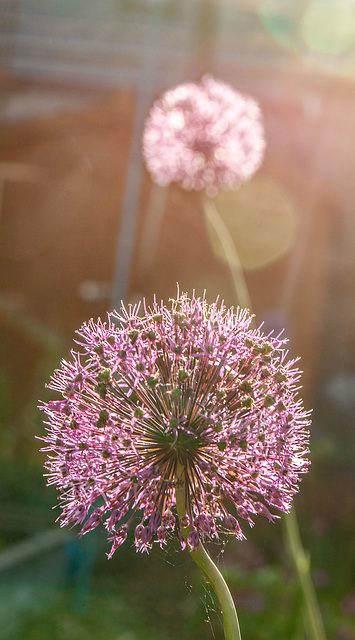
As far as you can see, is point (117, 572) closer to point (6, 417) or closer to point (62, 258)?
point (6, 417)

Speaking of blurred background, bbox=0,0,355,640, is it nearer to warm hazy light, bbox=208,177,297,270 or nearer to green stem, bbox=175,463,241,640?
warm hazy light, bbox=208,177,297,270

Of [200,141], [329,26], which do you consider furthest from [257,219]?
[200,141]

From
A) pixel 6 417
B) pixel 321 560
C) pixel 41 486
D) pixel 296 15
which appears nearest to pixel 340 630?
pixel 321 560

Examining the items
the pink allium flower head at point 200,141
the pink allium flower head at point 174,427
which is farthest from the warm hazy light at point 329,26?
the pink allium flower head at point 174,427

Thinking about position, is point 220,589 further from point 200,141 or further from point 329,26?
point 329,26

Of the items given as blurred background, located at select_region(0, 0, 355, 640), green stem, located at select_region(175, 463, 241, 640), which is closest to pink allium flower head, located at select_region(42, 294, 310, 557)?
green stem, located at select_region(175, 463, 241, 640)

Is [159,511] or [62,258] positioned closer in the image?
[159,511]
